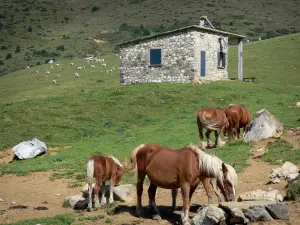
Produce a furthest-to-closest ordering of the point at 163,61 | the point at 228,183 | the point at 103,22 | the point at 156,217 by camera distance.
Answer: the point at 103,22, the point at 163,61, the point at 156,217, the point at 228,183

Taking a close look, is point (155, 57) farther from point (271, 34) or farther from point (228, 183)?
point (271, 34)

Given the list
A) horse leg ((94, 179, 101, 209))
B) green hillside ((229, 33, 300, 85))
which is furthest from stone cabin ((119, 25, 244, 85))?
horse leg ((94, 179, 101, 209))

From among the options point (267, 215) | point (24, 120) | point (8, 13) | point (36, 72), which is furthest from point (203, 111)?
point (8, 13)

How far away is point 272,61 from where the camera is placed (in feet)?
186

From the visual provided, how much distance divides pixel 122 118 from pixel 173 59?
46.5 ft

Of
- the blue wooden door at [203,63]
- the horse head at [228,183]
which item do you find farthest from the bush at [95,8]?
the horse head at [228,183]

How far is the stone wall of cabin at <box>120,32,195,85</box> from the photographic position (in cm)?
4397

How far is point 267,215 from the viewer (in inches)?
447

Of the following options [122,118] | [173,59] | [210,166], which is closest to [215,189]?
[210,166]

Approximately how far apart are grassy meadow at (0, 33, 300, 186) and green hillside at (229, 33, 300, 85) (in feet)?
28.0

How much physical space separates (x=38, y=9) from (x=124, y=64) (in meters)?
86.8

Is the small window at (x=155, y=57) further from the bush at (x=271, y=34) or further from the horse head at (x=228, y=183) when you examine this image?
the bush at (x=271, y=34)

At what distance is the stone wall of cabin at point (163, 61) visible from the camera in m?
44.0

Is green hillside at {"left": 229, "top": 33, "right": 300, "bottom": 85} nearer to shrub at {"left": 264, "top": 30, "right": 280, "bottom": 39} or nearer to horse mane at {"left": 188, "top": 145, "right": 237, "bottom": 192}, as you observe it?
shrub at {"left": 264, "top": 30, "right": 280, "bottom": 39}
